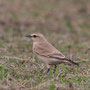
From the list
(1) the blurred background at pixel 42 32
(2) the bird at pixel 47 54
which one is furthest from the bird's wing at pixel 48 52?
(1) the blurred background at pixel 42 32

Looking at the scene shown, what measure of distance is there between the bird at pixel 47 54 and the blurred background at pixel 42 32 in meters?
0.37

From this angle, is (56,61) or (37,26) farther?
(37,26)

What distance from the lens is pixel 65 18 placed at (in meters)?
18.9

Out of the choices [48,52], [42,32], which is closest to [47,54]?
[48,52]

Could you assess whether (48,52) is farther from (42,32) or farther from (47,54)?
(42,32)

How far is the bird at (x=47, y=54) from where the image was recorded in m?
8.67

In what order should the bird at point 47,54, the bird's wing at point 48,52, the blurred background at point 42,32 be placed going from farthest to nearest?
the bird's wing at point 48,52, the bird at point 47,54, the blurred background at point 42,32

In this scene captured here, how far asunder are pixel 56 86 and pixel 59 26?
387 inches

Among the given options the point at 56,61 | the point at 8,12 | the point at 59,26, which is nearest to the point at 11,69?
the point at 56,61

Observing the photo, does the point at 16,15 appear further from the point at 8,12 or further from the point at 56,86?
the point at 56,86

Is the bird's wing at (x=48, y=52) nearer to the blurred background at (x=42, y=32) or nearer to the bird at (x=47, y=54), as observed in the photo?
the bird at (x=47, y=54)

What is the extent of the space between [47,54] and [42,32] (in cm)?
672

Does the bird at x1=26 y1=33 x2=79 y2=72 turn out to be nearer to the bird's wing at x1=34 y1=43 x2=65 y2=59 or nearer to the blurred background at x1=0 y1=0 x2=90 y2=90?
the bird's wing at x1=34 y1=43 x2=65 y2=59

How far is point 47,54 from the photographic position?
9055 millimetres
